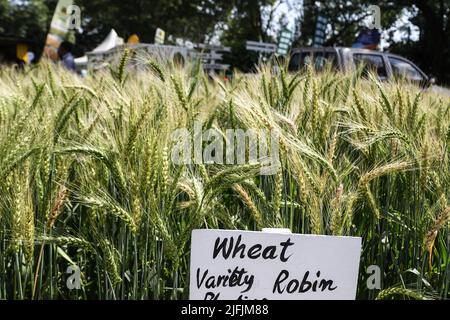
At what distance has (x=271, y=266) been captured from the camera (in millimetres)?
1396

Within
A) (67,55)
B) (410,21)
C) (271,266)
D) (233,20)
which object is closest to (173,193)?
(271,266)

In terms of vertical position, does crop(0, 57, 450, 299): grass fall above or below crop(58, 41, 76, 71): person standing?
below

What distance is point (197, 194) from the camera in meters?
1.29

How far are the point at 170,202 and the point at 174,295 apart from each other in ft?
0.82

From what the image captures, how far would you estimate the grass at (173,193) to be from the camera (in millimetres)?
1293

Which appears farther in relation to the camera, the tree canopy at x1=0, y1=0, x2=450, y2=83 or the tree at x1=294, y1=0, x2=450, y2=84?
the tree canopy at x1=0, y1=0, x2=450, y2=83

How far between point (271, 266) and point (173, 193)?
313mm

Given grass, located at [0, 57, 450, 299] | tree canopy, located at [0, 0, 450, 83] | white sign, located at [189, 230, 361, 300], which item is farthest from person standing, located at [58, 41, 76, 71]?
tree canopy, located at [0, 0, 450, 83]

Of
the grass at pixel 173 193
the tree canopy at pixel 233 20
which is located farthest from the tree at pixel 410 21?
the grass at pixel 173 193

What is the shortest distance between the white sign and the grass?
52mm

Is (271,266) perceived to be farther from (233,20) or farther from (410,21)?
(233,20)

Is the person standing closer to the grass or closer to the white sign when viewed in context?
the grass

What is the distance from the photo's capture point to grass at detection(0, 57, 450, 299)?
129 centimetres
